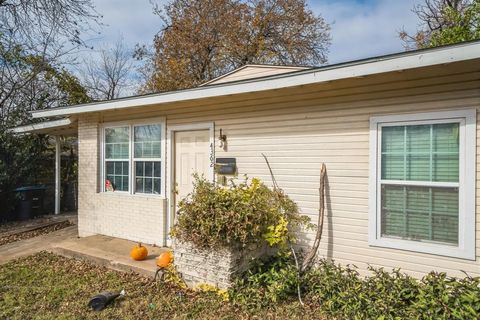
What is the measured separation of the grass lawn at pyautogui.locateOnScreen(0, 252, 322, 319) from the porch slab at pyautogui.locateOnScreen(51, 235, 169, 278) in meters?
0.11

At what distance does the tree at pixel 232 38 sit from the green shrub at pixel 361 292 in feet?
42.1

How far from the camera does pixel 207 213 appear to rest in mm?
3992

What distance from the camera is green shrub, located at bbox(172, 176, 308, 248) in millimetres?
3869

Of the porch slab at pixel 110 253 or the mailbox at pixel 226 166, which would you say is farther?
the mailbox at pixel 226 166

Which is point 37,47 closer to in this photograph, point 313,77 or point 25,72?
point 25,72

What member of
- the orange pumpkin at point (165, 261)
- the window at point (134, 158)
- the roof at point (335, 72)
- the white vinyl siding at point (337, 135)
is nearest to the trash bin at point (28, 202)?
the window at point (134, 158)

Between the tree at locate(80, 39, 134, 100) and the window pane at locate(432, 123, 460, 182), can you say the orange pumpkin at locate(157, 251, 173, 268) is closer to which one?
the window pane at locate(432, 123, 460, 182)

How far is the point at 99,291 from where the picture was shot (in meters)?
4.19

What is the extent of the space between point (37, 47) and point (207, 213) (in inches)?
341

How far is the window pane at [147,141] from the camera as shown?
6070 millimetres

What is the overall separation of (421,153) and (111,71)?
2201 cm

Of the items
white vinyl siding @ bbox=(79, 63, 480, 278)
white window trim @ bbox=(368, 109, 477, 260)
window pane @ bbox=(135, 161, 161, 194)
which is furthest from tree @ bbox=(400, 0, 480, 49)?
window pane @ bbox=(135, 161, 161, 194)

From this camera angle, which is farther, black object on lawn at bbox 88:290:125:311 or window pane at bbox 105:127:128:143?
window pane at bbox 105:127:128:143

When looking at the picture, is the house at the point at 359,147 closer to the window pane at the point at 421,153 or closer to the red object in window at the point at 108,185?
the window pane at the point at 421,153
